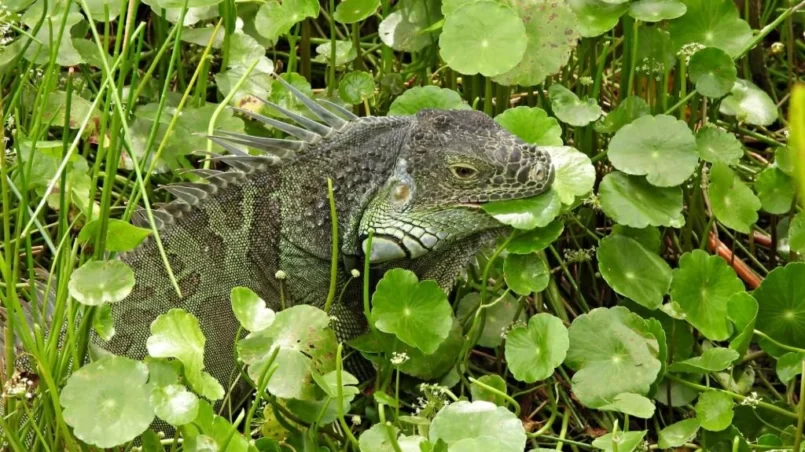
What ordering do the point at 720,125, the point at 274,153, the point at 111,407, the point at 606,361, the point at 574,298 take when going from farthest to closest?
the point at 720,125
the point at 574,298
the point at 274,153
the point at 606,361
the point at 111,407

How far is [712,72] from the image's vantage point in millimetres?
3684

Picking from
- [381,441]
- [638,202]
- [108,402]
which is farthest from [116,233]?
[638,202]

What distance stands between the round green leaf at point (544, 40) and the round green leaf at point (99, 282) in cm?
175

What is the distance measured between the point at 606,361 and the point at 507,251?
0.45 m

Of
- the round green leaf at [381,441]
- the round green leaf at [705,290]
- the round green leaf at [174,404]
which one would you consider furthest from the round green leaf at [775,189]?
the round green leaf at [174,404]

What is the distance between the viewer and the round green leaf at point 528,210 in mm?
3148

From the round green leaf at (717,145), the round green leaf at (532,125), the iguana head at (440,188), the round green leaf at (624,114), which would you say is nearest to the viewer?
the iguana head at (440,188)

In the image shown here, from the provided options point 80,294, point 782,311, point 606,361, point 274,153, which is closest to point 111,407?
point 80,294

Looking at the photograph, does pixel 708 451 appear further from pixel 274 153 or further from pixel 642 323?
pixel 274 153

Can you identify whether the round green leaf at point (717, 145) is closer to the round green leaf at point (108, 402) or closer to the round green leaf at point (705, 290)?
the round green leaf at point (705, 290)

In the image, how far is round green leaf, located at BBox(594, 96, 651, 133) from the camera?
3.72m

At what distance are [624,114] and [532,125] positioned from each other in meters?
0.41

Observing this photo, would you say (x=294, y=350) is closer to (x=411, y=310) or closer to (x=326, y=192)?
(x=411, y=310)

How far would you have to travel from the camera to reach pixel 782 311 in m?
3.32
